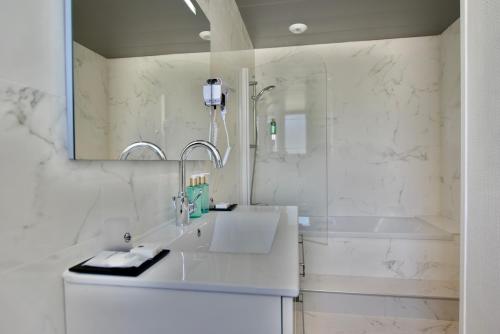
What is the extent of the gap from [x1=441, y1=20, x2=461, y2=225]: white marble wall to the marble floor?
939 millimetres

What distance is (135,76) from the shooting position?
100 centimetres

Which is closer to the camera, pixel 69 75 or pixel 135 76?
pixel 69 75

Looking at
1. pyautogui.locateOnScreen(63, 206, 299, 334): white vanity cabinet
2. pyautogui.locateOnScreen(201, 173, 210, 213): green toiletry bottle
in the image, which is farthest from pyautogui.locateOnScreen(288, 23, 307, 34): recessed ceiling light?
pyautogui.locateOnScreen(63, 206, 299, 334): white vanity cabinet

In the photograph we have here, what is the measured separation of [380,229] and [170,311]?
2244mm

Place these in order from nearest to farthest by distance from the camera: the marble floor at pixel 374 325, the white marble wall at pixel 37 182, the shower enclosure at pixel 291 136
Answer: the white marble wall at pixel 37 182 → the marble floor at pixel 374 325 → the shower enclosure at pixel 291 136

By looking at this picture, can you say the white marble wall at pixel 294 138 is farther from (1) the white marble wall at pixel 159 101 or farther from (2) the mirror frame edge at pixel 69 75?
(2) the mirror frame edge at pixel 69 75

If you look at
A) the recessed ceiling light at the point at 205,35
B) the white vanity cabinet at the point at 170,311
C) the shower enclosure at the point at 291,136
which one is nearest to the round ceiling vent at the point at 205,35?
the recessed ceiling light at the point at 205,35

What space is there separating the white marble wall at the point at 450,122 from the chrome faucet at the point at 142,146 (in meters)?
2.50

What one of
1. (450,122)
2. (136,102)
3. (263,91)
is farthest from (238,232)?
(450,122)

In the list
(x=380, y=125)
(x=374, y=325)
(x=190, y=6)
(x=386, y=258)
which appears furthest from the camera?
(x=380, y=125)

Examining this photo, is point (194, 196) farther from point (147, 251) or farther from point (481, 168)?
point (481, 168)

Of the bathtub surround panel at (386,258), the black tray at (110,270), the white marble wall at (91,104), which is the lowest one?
the bathtub surround panel at (386,258)

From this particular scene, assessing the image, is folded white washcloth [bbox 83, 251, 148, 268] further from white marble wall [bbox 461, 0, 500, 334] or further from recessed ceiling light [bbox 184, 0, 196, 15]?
recessed ceiling light [bbox 184, 0, 196, 15]

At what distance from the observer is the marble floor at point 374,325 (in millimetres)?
1953
